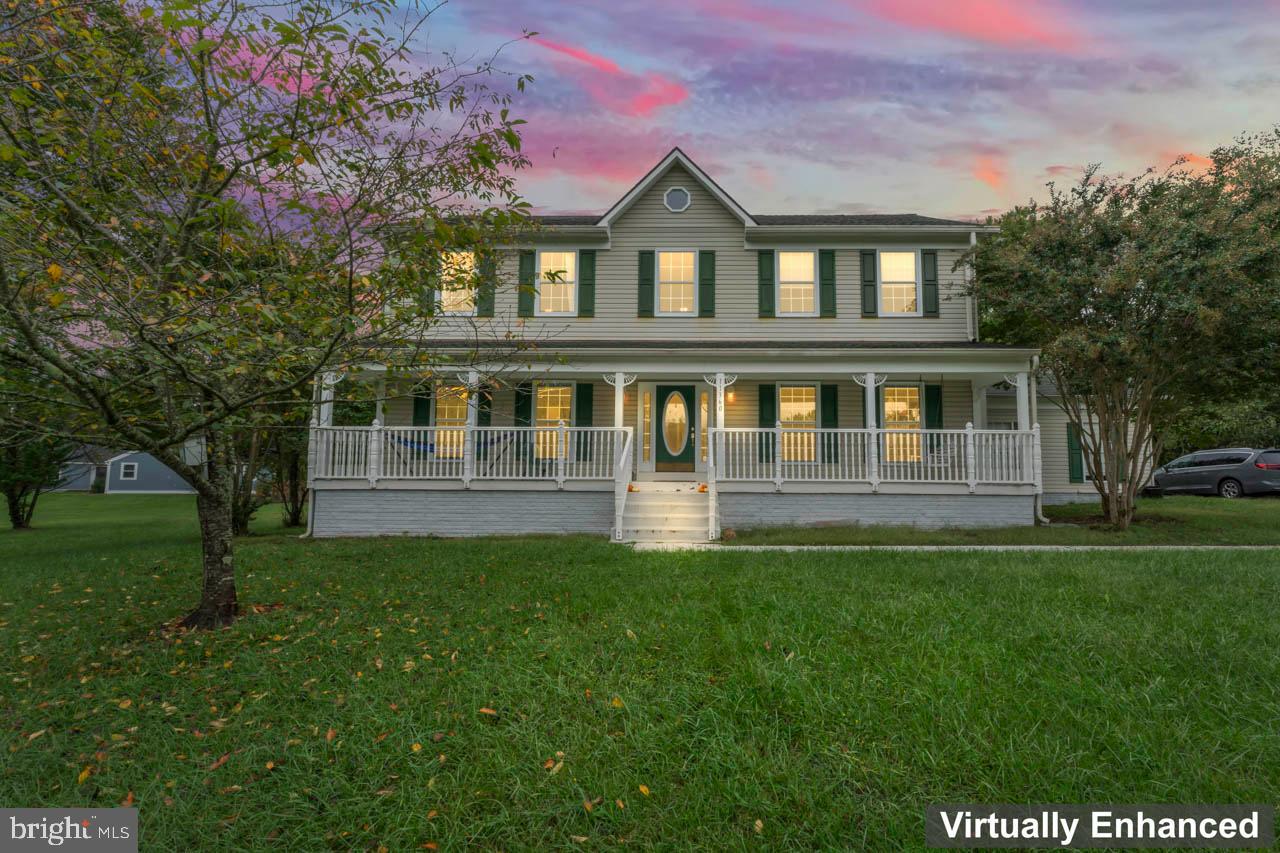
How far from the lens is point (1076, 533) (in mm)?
9750

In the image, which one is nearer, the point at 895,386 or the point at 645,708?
the point at 645,708

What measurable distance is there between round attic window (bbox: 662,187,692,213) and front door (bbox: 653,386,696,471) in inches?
168

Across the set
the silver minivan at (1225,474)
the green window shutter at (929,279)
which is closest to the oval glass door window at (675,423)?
the green window shutter at (929,279)

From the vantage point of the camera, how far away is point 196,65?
390 centimetres

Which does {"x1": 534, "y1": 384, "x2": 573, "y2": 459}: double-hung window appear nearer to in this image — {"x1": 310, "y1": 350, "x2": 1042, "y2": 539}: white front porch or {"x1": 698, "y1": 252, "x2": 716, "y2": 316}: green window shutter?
{"x1": 310, "y1": 350, "x2": 1042, "y2": 539}: white front porch

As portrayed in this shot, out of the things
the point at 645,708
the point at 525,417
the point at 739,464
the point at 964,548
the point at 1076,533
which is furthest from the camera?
the point at 525,417

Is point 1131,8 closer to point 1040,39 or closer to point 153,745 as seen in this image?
point 1040,39

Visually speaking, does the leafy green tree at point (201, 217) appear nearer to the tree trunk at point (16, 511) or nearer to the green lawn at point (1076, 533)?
the green lawn at point (1076, 533)

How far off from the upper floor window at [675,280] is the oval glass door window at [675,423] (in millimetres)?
2170

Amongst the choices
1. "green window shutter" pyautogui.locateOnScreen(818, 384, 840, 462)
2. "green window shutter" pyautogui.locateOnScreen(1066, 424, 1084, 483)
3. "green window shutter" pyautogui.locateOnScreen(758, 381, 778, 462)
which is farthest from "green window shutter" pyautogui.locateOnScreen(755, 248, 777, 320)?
"green window shutter" pyautogui.locateOnScreen(1066, 424, 1084, 483)

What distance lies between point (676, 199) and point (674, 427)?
540 cm

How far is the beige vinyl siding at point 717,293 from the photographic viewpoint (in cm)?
1298

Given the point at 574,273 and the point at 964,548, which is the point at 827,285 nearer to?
the point at 574,273

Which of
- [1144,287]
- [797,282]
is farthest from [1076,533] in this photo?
[797,282]
